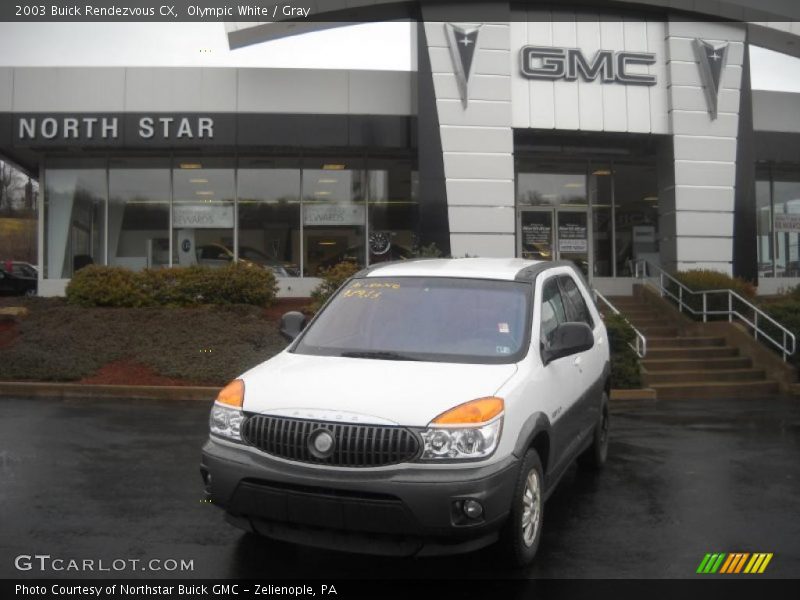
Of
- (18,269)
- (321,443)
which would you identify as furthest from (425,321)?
(18,269)

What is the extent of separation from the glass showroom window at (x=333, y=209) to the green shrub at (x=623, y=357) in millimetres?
8558

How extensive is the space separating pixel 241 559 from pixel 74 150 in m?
16.8

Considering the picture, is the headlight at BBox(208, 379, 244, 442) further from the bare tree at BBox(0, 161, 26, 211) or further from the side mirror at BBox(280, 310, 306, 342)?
the bare tree at BBox(0, 161, 26, 211)

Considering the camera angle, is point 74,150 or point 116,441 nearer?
point 116,441

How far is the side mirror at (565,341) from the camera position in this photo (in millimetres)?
5215

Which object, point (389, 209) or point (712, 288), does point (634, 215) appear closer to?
point (712, 288)

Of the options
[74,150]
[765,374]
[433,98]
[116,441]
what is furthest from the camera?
[74,150]

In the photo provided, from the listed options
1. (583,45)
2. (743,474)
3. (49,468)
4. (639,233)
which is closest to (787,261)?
(639,233)

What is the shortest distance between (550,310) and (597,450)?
194 cm

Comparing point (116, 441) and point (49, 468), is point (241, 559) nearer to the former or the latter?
point (49, 468)

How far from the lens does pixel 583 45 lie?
17812mm

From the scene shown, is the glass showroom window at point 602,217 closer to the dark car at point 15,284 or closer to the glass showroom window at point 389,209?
the glass showroom window at point 389,209

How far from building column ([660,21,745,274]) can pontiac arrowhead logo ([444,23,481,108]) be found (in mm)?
4756

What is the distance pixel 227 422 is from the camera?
4.56 m
